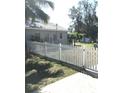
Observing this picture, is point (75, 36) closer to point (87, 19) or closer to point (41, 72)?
point (87, 19)

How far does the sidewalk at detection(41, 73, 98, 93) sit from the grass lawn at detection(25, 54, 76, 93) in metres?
0.04

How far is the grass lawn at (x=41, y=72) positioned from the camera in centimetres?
196

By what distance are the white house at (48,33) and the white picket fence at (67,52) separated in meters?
0.04

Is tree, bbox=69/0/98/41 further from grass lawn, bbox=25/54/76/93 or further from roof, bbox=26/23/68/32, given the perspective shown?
grass lawn, bbox=25/54/76/93

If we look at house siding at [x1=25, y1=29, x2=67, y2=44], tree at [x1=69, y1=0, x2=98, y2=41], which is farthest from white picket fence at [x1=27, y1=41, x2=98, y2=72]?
tree at [x1=69, y1=0, x2=98, y2=41]

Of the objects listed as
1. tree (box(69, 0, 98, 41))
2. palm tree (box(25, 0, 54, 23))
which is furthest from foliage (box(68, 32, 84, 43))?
palm tree (box(25, 0, 54, 23))

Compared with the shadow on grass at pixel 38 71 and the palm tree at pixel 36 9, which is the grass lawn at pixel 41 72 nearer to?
the shadow on grass at pixel 38 71

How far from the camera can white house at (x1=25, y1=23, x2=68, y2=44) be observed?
1.97 m

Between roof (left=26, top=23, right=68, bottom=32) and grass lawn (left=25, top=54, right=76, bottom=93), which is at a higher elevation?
roof (left=26, top=23, right=68, bottom=32)

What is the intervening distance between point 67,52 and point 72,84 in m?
0.28

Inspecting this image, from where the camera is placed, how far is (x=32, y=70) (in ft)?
6.51

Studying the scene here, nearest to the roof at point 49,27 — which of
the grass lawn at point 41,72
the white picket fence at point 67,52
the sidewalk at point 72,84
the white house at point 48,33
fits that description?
the white house at point 48,33

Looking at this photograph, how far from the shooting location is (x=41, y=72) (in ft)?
6.51

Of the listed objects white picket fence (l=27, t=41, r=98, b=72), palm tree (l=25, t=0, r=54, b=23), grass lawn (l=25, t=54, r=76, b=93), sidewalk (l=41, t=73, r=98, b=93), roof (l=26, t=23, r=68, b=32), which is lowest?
sidewalk (l=41, t=73, r=98, b=93)
